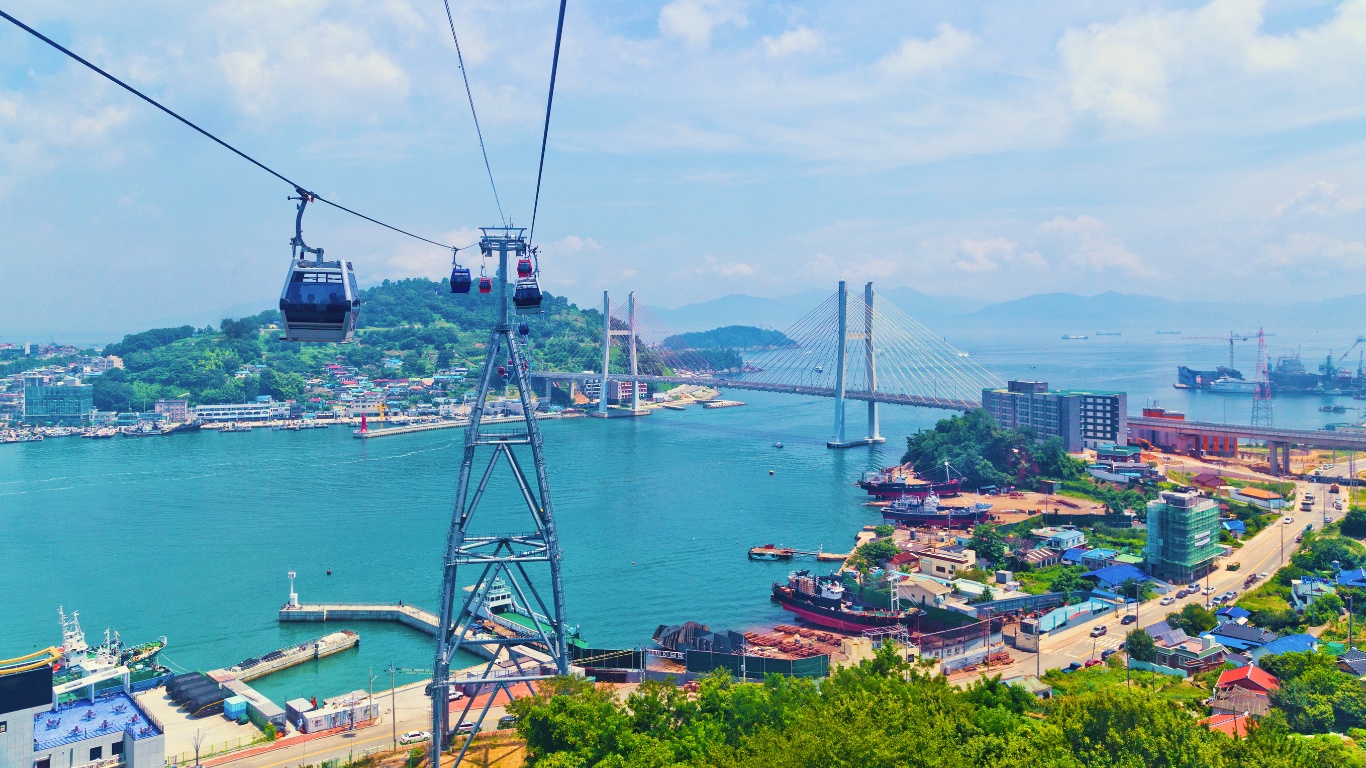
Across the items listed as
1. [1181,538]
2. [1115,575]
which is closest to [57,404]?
[1115,575]

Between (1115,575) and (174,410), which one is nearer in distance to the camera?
(1115,575)

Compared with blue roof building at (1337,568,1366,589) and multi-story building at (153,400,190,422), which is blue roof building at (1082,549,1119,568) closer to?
blue roof building at (1337,568,1366,589)

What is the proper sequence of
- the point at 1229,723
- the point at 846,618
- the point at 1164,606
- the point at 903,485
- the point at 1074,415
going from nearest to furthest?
the point at 1229,723
the point at 846,618
the point at 1164,606
the point at 903,485
the point at 1074,415

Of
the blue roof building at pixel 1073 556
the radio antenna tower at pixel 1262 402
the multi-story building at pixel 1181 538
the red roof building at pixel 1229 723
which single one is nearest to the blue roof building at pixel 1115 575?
the multi-story building at pixel 1181 538

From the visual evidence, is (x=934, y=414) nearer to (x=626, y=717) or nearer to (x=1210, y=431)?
(x=1210, y=431)

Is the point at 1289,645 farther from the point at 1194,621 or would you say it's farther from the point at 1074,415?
the point at 1074,415

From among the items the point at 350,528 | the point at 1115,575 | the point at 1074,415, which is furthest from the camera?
the point at 1074,415

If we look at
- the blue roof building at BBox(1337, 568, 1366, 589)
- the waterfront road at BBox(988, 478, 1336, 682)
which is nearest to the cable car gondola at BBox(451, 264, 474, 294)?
the waterfront road at BBox(988, 478, 1336, 682)
